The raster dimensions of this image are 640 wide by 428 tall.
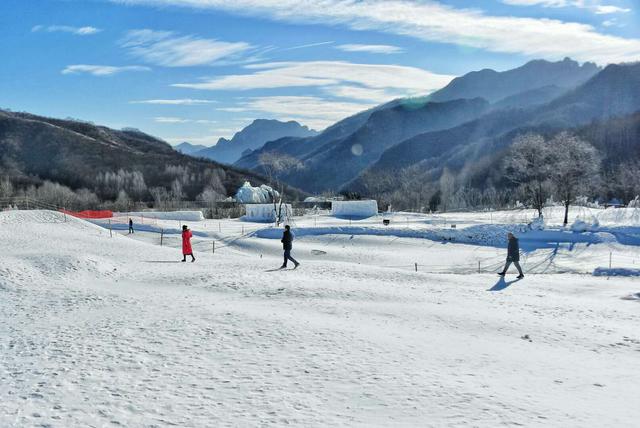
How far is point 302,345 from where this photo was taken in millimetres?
9773

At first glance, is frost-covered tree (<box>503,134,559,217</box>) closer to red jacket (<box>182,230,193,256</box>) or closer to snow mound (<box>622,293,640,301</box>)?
snow mound (<box>622,293,640,301</box>)

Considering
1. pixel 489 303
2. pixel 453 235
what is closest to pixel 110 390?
pixel 489 303

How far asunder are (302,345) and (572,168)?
48.8m

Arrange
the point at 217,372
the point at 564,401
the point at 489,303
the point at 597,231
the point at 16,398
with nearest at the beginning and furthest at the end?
the point at 16,398 → the point at 564,401 → the point at 217,372 → the point at 489,303 → the point at 597,231

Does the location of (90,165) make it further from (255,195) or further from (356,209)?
(356,209)

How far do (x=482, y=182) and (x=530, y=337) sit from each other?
16790 centimetres

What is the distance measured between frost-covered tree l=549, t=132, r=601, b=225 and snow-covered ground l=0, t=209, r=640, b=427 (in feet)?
106

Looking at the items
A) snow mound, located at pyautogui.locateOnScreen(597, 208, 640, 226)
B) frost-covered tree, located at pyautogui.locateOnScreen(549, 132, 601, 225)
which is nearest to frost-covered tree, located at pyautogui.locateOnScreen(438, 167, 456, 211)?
frost-covered tree, located at pyautogui.locateOnScreen(549, 132, 601, 225)

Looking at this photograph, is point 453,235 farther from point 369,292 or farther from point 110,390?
point 110,390

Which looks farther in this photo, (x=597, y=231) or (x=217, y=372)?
(x=597, y=231)

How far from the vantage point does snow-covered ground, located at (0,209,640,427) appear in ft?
22.5

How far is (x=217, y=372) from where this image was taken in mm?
8164

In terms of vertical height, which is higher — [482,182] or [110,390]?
[482,182]

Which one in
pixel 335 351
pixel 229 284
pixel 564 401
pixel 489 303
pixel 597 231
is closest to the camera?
pixel 564 401
